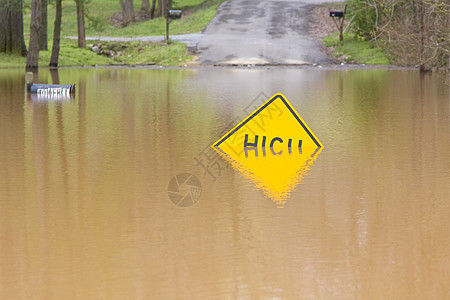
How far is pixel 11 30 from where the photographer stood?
4591 centimetres

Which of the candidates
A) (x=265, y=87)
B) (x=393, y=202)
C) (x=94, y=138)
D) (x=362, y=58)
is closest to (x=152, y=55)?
(x=362, y=58)

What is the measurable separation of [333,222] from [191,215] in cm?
153

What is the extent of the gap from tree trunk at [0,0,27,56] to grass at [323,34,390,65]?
16.9 metres

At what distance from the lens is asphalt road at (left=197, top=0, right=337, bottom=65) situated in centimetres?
4684

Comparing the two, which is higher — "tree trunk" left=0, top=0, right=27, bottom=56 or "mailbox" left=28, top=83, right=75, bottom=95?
"tree trunk" left=0, top=0, right=27, bottom=56

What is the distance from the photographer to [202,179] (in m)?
11.8

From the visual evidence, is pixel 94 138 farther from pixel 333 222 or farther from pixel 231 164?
pixel 333 222

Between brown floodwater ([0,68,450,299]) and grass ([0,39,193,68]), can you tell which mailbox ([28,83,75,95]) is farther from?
grass ([0,39,193,68])

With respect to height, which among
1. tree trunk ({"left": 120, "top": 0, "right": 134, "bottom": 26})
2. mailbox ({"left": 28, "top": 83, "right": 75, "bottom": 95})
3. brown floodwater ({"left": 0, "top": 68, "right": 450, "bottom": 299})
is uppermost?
tree trunk ({"left": 120, "top": 0, "right": 134, "bottom": 26})

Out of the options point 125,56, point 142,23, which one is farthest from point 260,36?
point 142,23

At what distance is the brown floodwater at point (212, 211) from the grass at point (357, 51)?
86.7 feet

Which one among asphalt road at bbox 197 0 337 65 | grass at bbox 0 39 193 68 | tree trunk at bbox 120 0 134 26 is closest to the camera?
grass at bbox 0 39 193 68

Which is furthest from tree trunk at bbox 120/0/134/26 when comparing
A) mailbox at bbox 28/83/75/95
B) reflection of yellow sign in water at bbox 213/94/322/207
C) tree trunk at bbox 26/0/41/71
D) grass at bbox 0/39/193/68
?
reflection of yellow sign in water at bbox 213/94/322/207

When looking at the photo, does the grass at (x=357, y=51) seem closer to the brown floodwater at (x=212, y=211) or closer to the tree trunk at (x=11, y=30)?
the tree trunk at (x=11, y=30)
